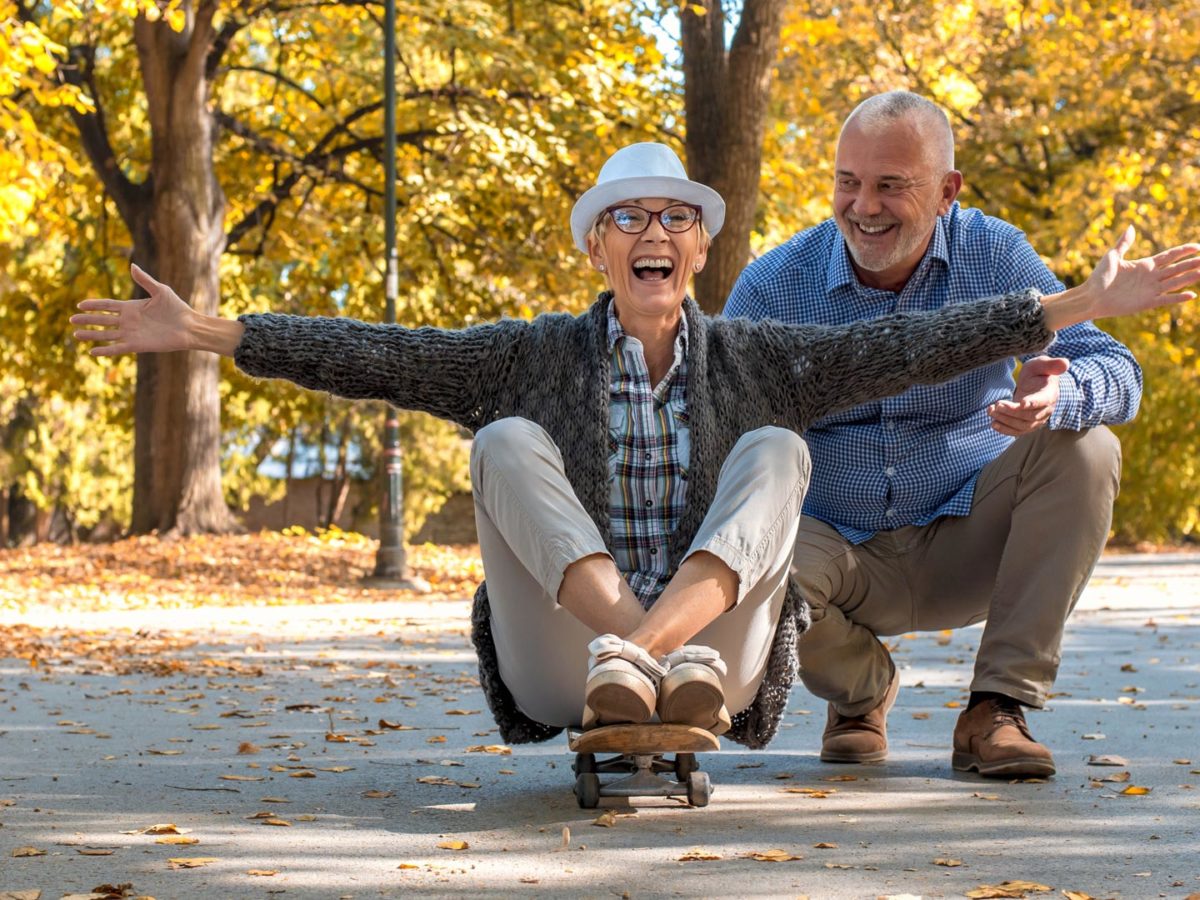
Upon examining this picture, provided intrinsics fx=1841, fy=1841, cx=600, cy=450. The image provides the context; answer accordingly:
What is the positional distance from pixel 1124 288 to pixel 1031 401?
386 millimetres

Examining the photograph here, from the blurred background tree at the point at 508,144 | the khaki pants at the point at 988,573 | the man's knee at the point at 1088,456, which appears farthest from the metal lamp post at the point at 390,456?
the man's knee at the point at 1088,456

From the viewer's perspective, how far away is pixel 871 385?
16.3 ft

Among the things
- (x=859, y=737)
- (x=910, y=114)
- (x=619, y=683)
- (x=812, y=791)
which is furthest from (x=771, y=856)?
(x=910, y=114)

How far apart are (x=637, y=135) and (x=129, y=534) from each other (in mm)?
7647

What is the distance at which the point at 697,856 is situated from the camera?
4.11 metres

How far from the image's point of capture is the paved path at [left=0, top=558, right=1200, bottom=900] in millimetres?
3896

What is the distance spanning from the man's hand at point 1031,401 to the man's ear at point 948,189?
884 mm

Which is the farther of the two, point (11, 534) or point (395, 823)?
point (11, 534)

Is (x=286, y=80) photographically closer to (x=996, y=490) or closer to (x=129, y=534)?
(x=129, y=534)

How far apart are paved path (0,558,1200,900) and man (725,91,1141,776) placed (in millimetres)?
312

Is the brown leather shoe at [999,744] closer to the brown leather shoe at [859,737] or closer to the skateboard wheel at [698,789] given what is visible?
the brown leather shoe at [859,737]

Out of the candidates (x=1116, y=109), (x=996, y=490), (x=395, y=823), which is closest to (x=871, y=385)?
(x=996, y=490)

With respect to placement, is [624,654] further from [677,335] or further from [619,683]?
[677,335]

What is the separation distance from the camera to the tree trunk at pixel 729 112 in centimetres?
1502
